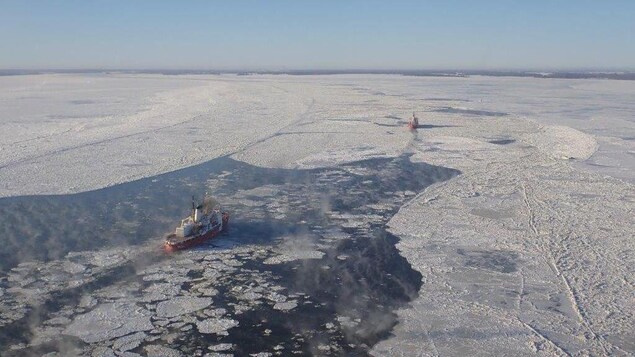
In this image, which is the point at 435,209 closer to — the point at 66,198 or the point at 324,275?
the point at 324,275

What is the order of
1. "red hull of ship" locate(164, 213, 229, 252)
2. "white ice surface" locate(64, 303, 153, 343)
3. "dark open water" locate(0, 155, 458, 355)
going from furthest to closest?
1. "red hull of ship" locate(164, 213, 229, 252)
2. "dark open water" locate(0, 155, 458, 355)
3. "white ice surface" locate(64, 303, 153, 343)

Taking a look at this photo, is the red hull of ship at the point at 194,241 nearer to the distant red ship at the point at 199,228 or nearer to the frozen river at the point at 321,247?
the distant red ship at the point at 199,228

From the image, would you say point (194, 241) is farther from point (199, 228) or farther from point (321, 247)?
point (321, 247)

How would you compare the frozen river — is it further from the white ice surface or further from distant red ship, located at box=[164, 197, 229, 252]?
distant red ship, located at box=[164, 197, 229, 252]

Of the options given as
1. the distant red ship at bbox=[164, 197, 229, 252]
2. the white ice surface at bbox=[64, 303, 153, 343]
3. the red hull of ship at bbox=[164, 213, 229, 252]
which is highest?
the distant red ship at bbox=[164, 197, 229, 252]

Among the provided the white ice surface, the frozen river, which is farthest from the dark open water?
the white ice surface

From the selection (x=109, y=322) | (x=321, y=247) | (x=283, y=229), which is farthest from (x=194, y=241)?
(x=109, y=322)

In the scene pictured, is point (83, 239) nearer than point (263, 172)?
Yes

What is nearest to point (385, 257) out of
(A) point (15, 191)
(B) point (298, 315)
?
(B) point (298, 315)
